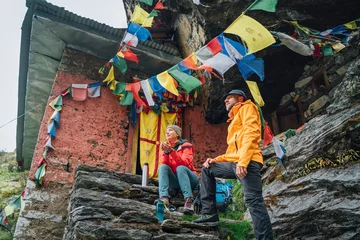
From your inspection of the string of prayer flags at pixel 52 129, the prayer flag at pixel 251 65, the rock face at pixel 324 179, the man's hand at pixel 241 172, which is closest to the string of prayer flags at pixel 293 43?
the prayer flag at pixel 251 65

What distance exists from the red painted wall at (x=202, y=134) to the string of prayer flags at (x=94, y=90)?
2.25 m

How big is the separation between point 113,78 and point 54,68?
1.80 meters

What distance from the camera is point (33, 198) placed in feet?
17.8

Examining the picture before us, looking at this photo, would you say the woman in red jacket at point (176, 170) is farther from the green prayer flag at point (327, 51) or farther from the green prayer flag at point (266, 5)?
the green prayer flag at point (327, 51)

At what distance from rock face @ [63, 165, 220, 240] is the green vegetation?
6.52 m

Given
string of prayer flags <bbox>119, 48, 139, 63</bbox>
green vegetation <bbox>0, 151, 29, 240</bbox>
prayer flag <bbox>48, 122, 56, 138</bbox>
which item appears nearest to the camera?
prayer flag <bbox>48, 122, 56, 138</bbox>

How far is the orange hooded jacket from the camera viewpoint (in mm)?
3254

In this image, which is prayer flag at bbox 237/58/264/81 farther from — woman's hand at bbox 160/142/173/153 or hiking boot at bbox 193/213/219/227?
hiking boot at bbox 193/213/219/227

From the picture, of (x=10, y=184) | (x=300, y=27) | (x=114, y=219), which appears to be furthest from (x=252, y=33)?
(x=10, y=184)

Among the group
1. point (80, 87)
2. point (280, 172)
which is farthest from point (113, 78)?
point (280, 172)

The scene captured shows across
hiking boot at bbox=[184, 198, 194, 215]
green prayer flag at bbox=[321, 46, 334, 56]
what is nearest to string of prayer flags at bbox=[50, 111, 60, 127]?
hiking boot at bbox=[184, 198, 194, 215]

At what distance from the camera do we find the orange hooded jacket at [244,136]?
3254 millimetres

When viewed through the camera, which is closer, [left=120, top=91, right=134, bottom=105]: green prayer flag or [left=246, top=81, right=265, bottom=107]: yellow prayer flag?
[left=246, top=81, right=265, bottom=107]: yellow prayer flag

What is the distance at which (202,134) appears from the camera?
7723 millimetres
